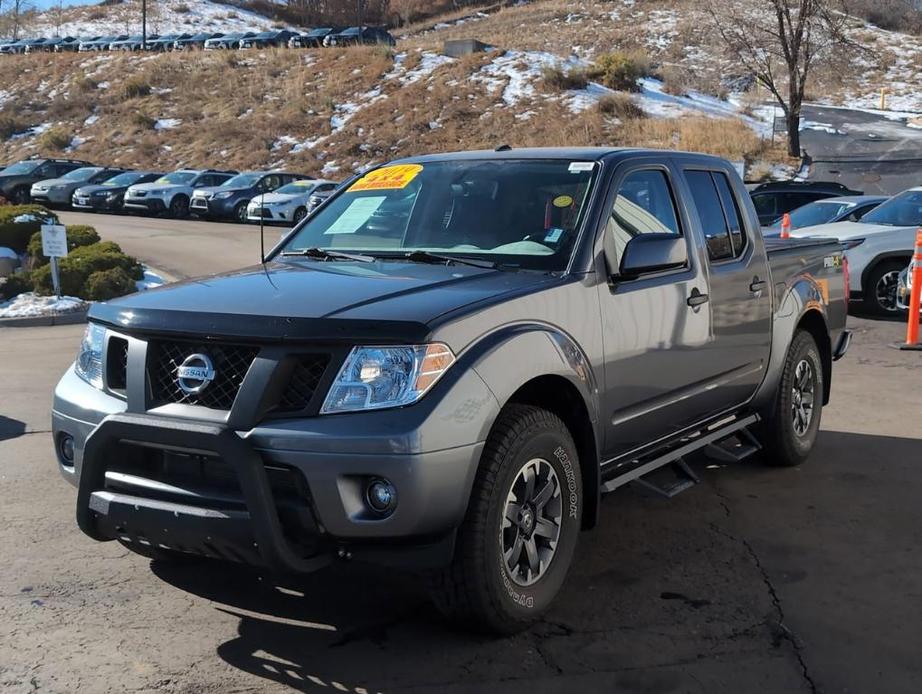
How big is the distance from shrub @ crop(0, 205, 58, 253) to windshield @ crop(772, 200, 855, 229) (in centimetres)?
1220

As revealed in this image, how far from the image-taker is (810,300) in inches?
255

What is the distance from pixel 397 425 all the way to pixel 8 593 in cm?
214

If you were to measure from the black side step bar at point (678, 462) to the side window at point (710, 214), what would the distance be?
3.14 feet

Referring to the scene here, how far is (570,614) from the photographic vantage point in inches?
168

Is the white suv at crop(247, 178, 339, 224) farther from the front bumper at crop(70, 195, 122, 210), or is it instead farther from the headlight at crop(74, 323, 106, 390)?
the headlight at crop(74, 323, 106, 390)

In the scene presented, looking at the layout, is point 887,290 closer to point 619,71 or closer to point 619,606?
point 619,606

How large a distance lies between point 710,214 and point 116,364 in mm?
3230

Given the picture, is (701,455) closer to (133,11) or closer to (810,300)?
(810,300)

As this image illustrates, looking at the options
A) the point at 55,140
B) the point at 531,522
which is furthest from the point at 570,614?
the point at 55,140

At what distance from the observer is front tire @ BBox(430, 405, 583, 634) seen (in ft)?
12.2

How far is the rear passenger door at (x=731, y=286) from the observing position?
544 cm

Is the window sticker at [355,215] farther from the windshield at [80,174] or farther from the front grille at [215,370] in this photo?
the windshield at [80,174]

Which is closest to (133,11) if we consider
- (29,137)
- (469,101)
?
(29,137)

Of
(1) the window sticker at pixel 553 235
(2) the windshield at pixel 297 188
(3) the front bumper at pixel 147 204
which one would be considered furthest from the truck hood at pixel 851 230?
(3) the front bumper at pixel 147 204
